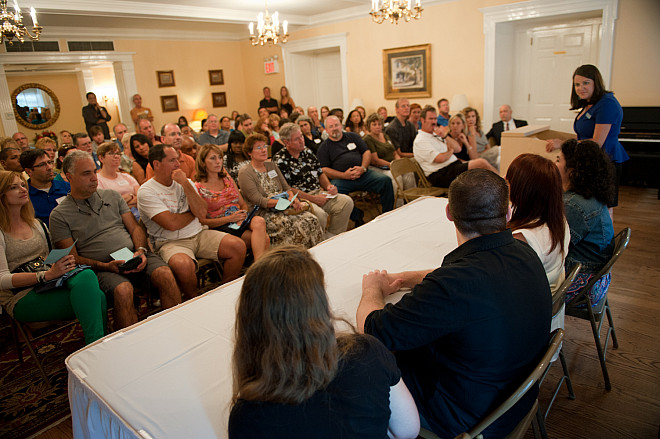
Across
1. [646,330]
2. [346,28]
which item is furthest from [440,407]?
[346,28]

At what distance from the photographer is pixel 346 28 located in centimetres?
881

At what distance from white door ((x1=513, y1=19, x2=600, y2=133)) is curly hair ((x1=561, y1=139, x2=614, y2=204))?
535 cm

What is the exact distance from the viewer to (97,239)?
8.88 feet

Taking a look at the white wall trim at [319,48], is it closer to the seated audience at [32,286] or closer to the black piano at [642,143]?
the black piano at [642,143]

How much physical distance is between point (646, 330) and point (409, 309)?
2.20m

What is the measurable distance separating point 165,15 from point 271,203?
538 centimetres

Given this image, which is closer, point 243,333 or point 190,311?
point 243,333

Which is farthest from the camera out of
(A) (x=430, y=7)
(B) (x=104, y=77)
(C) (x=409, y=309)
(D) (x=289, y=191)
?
(B) (x=104, y=77)

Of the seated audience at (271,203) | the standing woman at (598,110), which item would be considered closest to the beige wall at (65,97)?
the seated audience at (271,203)

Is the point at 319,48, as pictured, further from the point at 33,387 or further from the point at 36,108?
the point at 33,387

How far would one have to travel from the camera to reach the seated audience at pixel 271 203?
3600 millimetres

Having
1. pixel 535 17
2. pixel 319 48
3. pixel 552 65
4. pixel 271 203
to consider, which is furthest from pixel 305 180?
pixel 319 48

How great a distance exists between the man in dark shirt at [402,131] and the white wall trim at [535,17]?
2.09 m

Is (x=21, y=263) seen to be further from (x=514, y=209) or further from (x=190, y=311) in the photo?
(x=514, y=209)
